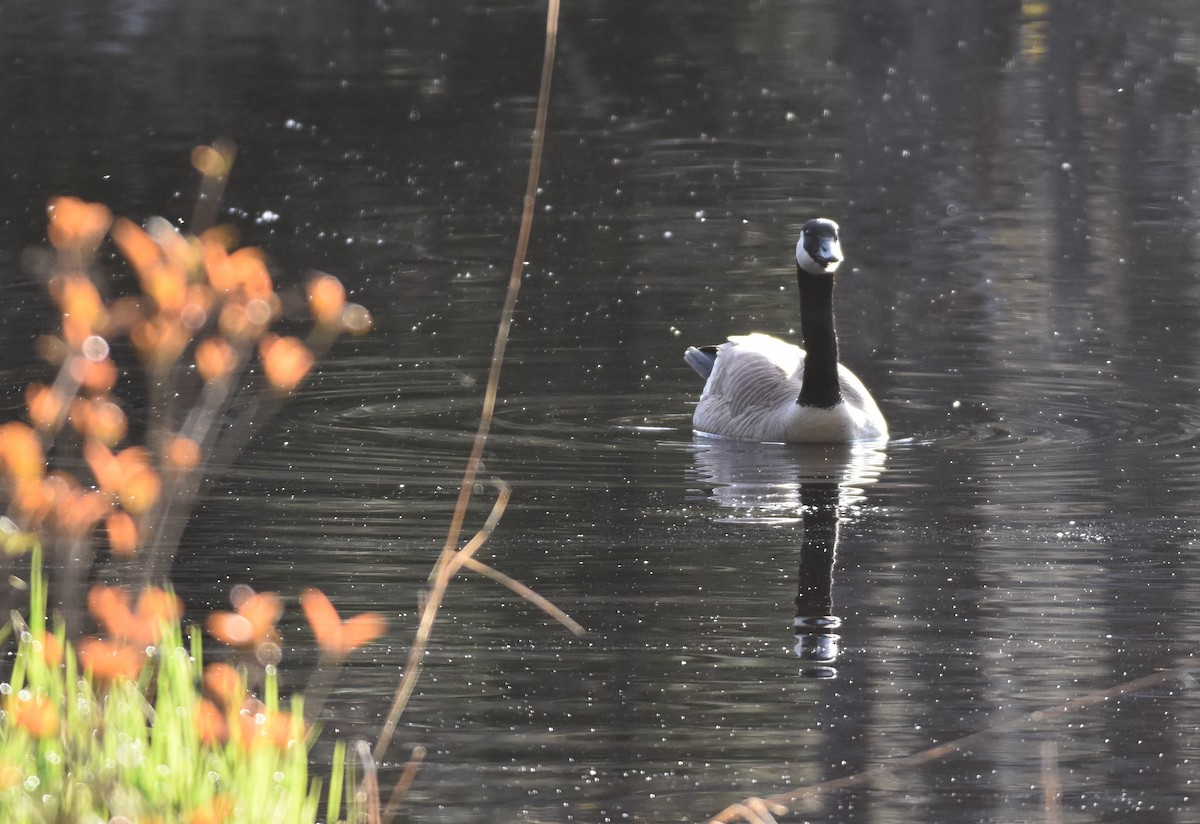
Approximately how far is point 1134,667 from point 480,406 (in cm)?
560

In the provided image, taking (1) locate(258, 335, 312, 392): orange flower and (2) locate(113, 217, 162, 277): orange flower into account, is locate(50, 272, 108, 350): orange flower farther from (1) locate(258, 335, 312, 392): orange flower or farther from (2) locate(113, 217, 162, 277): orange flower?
(1) locate(258, 335, 312, 392): orange flower

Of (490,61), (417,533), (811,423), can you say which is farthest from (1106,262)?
(490,61)

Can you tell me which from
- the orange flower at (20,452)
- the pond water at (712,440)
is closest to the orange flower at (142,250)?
the orange flower at (20,452)

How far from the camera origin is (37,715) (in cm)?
448

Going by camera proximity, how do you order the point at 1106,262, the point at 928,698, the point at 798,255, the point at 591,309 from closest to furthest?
the point at 928,698
the point at 798,255
the point at 591,309
the point at 1106,262

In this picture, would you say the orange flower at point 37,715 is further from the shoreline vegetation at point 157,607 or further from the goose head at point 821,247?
the goose head at point 821,247

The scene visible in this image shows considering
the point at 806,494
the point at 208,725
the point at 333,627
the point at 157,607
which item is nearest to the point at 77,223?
the point at 157,607

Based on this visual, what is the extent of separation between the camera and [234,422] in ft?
40.9

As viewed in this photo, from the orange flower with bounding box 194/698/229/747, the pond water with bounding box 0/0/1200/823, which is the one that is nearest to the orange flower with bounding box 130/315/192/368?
the orange flower with bounding box 194/698/229/747

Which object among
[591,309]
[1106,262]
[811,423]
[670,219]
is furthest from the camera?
[670,219]

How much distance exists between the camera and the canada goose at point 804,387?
1206 cm

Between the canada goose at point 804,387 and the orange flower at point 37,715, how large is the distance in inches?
299

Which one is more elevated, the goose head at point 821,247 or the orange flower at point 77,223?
the orange flower at point 77,223

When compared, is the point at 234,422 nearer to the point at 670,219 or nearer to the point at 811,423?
the point at 811,423
